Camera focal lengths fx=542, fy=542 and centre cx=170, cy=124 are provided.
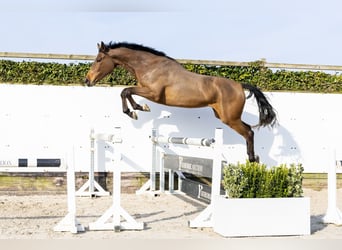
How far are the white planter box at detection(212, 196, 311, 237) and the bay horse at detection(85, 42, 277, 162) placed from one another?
271 centimetres

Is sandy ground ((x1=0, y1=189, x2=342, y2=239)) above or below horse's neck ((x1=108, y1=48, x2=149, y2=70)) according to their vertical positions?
below

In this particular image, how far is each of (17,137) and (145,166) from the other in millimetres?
1990

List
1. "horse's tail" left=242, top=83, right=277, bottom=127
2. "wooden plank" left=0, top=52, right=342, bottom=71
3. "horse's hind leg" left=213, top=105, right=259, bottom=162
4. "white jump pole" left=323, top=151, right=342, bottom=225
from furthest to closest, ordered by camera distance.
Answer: "wooden plank" left=0, top=52, right=342, bottom=71, "horse's tail" left=242, top=83, right=277, bottom=127, "horse's hind leg" left=213, top=105, right=259, bottom=162, "white jump pole" left=323, top=151, right=342, bottom=225

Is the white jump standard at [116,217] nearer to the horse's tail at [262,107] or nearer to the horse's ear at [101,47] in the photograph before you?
the horse's ear at [101,47]

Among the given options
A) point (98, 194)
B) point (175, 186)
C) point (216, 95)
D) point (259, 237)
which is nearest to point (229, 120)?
point (216, 95)

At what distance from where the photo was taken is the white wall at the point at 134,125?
815 centimetres

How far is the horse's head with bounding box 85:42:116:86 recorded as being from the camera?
25.2 ft

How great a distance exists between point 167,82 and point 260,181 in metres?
2.85

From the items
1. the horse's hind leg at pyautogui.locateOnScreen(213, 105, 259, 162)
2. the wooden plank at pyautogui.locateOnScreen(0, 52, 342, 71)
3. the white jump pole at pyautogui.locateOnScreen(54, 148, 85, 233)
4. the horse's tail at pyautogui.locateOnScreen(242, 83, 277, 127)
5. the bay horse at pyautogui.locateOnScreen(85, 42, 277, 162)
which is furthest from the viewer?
the wooden plank at pyautogui.locateOnScreen(0, 52, 342, 71)

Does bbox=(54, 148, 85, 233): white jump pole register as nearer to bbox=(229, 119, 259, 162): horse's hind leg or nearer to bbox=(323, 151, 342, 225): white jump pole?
bbox=(323, 151, 342, 225): white jump pole

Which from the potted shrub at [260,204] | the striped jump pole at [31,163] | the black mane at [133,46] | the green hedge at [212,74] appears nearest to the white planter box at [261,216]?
the potted shrub at [260,204]

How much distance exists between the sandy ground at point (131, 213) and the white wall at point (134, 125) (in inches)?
26.9

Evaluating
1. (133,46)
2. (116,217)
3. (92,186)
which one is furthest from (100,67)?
(116,217)

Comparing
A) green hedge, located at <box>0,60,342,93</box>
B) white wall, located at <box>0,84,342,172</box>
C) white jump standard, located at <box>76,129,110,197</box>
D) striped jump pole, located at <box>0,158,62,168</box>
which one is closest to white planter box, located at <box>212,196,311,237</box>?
striped jump pole, located at <box>0,158,62,168</box>
